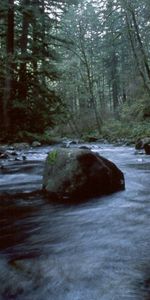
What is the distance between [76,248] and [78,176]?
7.30 feet

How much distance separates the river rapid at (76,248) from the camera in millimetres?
2400

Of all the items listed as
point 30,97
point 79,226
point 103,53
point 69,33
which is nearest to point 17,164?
point 79,226

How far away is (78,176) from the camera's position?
5414mm

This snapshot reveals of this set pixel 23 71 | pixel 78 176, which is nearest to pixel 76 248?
pixel 78 176

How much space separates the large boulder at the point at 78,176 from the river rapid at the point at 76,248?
269mm

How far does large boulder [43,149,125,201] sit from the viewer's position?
5383mm

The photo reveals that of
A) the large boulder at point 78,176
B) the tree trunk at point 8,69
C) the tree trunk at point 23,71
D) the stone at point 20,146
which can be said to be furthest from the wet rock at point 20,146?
the large boulder at point 78,176

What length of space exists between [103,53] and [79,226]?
3524 cm

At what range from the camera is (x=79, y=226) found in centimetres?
402

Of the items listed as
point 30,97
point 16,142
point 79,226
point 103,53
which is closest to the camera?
point 79,226

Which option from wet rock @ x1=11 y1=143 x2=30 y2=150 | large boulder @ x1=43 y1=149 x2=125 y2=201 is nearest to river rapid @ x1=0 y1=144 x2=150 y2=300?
large boulder @ x1=43 y1=149 x2=125 y2=201

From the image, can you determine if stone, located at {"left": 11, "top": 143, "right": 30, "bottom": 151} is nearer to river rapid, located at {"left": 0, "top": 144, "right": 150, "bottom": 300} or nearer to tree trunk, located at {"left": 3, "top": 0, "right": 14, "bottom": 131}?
tree trunk, located at {"left": 3, "top": 0, "right": 14, "bottom": 131}

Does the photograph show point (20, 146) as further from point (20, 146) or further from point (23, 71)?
point (23, 71)

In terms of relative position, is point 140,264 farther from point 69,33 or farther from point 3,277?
point 69,33
